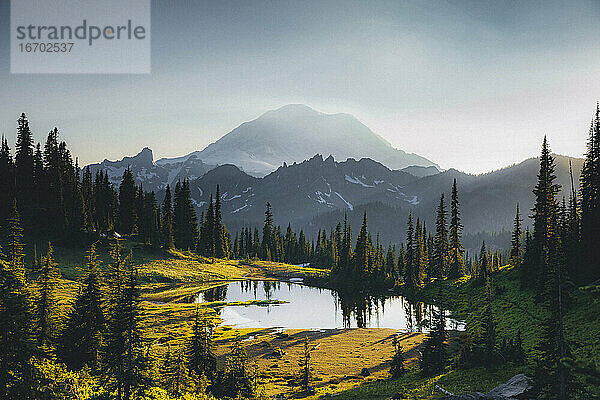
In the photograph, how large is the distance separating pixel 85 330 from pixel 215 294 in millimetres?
58191

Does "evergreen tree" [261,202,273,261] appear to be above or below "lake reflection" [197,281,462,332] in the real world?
above

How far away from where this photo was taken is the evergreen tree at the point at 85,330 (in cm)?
3083

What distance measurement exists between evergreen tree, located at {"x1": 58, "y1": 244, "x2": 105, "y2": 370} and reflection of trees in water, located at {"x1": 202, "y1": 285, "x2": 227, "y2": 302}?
165ft

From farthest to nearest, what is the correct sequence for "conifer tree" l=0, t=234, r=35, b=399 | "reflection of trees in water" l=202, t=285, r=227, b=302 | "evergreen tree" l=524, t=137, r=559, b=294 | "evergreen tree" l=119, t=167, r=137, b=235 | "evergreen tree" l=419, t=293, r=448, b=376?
"evergreen tree" l=119, t=167, r=137, b=235 → "reflection of trees in water" l=202, t=285, r=227, b=302 → "evergreen tree" l=524, t=137, r=559, b=294 → "evergreen tree" l=419, t=293, r=448, b=376 → "conifer tree" l=0, t=234, r=35, b=399

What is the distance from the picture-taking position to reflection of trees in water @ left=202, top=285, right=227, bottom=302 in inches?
3320

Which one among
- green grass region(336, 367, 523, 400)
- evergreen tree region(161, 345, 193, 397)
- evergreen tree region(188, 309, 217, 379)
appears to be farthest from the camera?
evergreen tree region(188, 309, 217, 379)

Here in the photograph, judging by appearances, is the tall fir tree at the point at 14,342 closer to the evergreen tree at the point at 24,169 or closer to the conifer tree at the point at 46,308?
the conifer tree at the point at 46,308

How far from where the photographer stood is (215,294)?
8900cm

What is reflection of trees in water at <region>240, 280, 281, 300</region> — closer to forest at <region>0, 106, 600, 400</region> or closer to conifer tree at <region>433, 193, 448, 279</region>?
forest at <region>0, 106, 600, 400</region>

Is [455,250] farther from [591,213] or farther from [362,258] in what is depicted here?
[591,213]

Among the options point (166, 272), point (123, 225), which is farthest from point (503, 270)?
point (123, 225)

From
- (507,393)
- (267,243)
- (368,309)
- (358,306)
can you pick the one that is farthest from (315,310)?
(267,243)

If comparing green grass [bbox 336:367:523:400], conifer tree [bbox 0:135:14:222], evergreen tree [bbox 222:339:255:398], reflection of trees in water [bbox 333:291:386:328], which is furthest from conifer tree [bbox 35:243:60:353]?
conifer tree [bbox 0:135:14:222]

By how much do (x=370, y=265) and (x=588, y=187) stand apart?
60.6 meters
